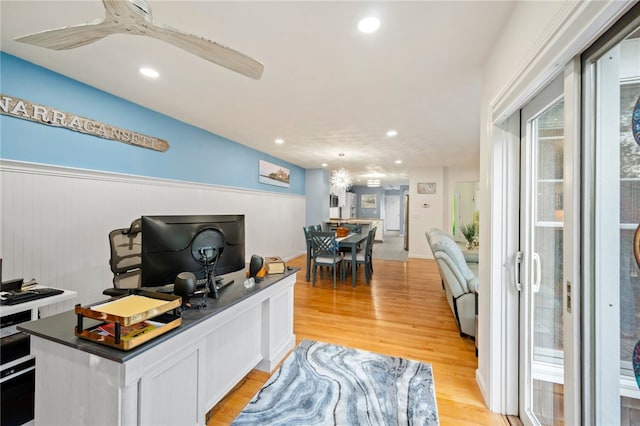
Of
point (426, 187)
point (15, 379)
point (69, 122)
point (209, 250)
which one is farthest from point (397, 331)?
point (426, 187)

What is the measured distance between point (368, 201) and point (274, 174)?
7.86 m

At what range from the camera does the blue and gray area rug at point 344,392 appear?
161 cm

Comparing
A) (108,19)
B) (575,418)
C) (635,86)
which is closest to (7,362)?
(108,19)

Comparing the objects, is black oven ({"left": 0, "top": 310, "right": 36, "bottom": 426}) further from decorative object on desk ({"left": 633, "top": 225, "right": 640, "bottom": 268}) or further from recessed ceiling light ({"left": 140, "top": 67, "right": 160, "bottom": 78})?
decorative object on desk ({"left": 633, "top": 225, "right": 640, "bottom": 268})

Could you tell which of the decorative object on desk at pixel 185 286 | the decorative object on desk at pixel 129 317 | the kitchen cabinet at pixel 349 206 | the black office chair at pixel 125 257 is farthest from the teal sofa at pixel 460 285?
the kitchen cabinet at pixel 349 206

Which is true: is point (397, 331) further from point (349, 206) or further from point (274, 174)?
point (349, 206)

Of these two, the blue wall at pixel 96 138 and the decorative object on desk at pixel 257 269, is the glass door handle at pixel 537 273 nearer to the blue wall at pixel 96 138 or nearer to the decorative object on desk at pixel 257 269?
the decorative object on desk at pixel 257 269

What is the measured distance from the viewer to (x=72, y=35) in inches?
47.8

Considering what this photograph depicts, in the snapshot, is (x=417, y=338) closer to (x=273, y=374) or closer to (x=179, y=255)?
(x=273, y=374)

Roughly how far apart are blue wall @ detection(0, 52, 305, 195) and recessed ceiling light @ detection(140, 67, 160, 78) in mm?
769

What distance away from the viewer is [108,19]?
1.08 m

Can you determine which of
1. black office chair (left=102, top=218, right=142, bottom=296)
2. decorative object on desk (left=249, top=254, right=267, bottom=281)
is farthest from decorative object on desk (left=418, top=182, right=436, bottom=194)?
black office chair (left=102, top=218, right=142, bottom=296)

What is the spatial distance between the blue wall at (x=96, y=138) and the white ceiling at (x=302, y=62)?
0.15 metres

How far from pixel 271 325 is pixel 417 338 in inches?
61.7
